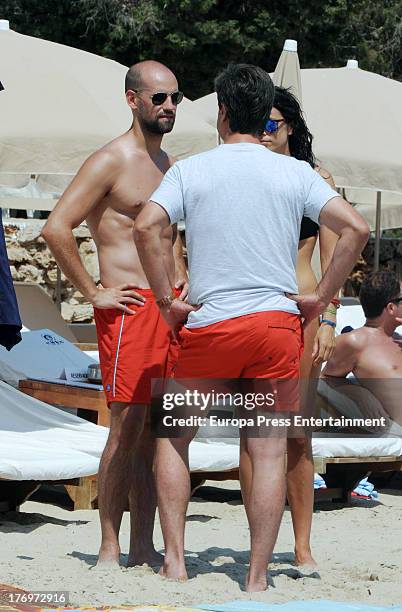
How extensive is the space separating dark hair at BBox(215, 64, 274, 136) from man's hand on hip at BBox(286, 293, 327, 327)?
57 centimetres

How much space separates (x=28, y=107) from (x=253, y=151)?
412cm

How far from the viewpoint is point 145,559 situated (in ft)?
13.8

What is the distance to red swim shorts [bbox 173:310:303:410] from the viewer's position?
145 inches

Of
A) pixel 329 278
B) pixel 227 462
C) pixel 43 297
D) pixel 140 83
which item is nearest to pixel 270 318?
pixel 329 278

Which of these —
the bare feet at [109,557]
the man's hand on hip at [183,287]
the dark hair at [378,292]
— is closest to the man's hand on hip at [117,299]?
the man's hand on hip at [183,287]

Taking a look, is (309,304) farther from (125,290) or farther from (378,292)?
(378,292)

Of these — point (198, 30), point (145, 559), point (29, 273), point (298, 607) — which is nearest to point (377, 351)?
point (145, 559)

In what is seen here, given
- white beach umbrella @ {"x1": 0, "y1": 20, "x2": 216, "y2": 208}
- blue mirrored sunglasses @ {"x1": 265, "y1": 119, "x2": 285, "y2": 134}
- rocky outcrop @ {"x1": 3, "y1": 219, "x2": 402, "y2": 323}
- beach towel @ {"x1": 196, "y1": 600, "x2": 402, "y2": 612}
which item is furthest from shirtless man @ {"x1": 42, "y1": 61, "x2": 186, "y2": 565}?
rocky outcrop @ {"x1": 3, "y1": 219, "x2": 402, "y2": 323}

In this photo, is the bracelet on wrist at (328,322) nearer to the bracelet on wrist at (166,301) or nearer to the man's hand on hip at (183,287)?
the man's hand on hip at (183,287)

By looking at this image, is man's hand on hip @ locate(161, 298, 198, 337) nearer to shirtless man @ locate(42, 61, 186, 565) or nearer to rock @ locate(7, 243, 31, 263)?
shirtless man @ locate(42, 61, 186, 565)

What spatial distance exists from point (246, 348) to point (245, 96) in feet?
2.72

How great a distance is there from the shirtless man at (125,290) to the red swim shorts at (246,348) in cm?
24

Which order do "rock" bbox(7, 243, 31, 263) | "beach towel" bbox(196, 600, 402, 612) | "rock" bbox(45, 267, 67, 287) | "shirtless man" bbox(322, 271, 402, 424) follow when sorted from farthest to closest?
1. "rock" bbox(45, 267, 67, 287)
2. "rock" bbox(7, 243, 31, 263)
3. "shirtless man" bbox(322, 271, 402, 424)
4. "beach towel" bbox(196, 600, 402, 612)

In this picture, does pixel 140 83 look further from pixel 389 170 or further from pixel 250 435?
pixel 389 170
